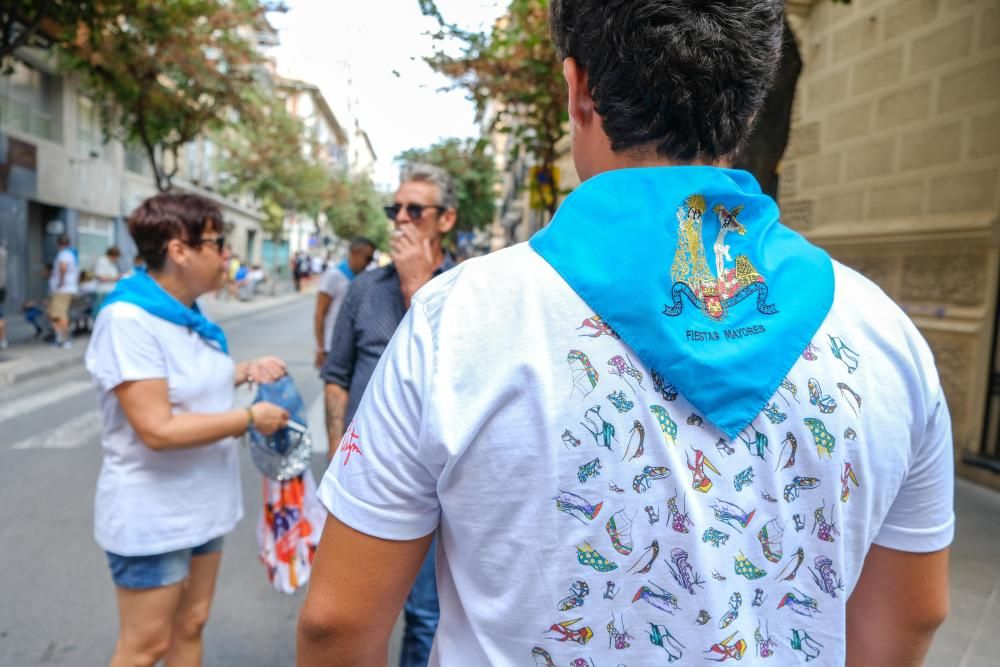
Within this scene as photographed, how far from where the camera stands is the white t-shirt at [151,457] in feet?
7.45

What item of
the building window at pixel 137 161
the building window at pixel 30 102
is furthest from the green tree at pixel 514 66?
the building window at pixel 137 161

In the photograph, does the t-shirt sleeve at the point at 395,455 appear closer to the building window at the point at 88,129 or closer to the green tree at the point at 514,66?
the green tree at the point at 514,66

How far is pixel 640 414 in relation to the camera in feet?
3.18

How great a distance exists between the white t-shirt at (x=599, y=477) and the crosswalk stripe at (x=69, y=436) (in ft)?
23.1

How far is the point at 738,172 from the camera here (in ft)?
3.46

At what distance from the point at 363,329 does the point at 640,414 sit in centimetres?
225

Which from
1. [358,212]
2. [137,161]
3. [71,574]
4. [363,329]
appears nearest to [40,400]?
[71,574]

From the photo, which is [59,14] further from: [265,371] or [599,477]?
[599,477]

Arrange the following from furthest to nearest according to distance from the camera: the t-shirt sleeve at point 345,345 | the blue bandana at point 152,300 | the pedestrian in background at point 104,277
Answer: the pedestrian in background at point 104,277 < the t-shirt sleeve at point 345,345 < the blue bandana at point 152,300

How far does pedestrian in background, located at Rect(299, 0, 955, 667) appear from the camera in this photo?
962 mm

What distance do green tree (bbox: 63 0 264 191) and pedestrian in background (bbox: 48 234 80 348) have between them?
2.89 m

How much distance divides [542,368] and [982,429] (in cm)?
680

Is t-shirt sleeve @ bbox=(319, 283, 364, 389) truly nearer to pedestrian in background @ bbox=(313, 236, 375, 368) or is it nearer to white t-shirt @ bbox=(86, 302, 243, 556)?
white t-shirt @ bbox=(86, 302, 243, 556)

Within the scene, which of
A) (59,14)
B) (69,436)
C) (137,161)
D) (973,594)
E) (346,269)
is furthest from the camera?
(137,161)
